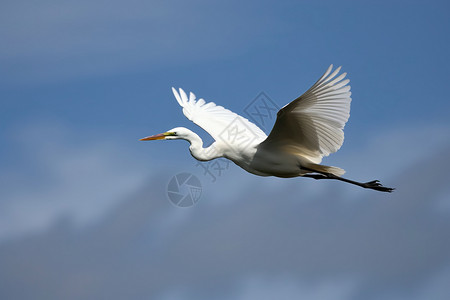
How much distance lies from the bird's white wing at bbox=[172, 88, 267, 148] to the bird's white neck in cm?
28

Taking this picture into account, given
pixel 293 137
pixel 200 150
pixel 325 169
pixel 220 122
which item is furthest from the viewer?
pixel 220 122

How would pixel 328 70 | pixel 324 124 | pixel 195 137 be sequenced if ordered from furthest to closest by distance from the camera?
pixel 195 137
pixel 324 124
pixel 328 70

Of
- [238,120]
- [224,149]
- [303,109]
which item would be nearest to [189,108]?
[238,120]

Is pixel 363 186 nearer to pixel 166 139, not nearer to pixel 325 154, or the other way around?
pixel 325 154

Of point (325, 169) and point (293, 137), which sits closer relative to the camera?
point (293, 137)

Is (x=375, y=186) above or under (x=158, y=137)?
under

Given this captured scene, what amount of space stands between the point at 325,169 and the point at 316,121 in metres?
1.52

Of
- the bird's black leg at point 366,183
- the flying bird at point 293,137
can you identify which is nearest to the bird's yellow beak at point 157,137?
the flying bird at point 293,137

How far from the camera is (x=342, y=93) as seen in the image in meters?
10.9

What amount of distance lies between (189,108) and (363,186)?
4394 mm

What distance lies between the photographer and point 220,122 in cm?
1423

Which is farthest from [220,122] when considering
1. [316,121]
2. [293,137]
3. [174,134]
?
[316,121]

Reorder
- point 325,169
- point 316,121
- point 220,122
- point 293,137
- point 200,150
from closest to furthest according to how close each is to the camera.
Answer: point 316,121, point 293,137, point 325,169, point 200,150, point 220,122

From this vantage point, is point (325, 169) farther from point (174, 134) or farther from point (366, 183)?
point (174, 134)
